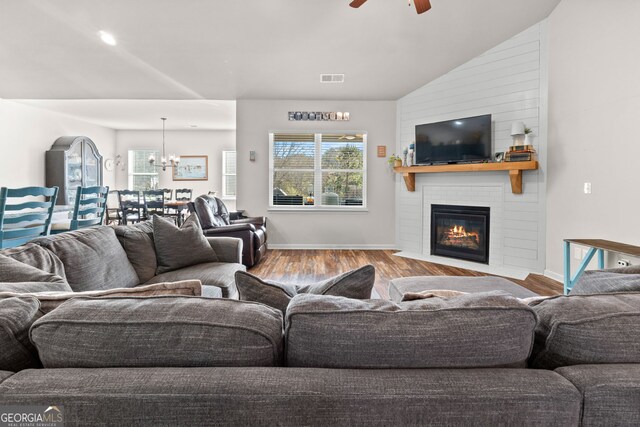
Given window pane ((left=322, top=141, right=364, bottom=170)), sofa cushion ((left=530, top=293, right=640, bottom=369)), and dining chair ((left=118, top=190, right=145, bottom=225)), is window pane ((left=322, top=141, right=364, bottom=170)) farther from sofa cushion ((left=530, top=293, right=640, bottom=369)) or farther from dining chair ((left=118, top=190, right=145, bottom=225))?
sofa cushion ((left=530, top=293, right=640, bottom=369))

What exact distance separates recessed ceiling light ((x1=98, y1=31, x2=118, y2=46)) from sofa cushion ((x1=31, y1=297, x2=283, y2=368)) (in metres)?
4.56

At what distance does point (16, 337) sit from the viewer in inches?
31.0

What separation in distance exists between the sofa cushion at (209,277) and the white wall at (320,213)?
353 cm

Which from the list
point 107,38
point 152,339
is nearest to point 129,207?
point 107,38

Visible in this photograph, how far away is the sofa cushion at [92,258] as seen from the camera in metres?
1.93

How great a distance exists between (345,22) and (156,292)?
3.95 metres

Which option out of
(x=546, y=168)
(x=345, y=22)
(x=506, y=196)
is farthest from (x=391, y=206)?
(x=345, y=22)

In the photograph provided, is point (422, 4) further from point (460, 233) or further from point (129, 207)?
point (129, 207)

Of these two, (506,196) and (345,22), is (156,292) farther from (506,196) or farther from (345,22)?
(506,196)

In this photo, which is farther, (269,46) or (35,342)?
(269,46)

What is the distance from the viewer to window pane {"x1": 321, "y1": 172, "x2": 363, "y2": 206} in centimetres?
645

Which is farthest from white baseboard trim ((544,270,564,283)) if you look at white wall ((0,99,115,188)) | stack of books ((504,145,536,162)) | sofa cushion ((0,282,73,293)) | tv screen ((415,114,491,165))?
white wall ((0,99,115,188))

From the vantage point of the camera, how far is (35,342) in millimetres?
776

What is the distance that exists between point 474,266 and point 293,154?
11.6 feet
